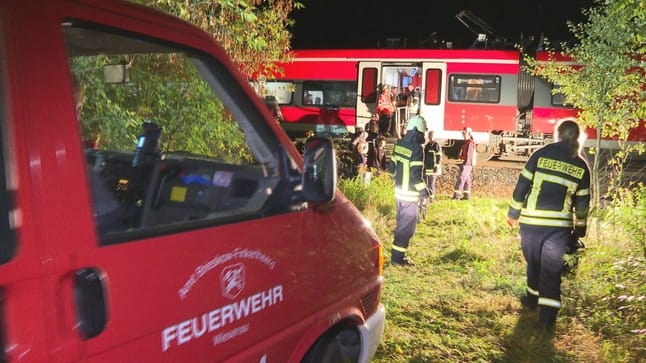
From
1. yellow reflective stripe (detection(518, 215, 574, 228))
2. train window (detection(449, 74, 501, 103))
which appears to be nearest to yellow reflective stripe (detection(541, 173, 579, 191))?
yellow reflective stripe (detection(518, 215, 574, 228))

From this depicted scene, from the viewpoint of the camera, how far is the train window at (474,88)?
590 inches

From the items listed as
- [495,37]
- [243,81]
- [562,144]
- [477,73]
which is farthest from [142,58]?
[495,37]

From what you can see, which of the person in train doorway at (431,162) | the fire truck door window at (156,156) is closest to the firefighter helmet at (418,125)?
the person in train doorway at (431,162)

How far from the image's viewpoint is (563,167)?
163 inches

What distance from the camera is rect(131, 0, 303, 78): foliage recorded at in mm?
4996

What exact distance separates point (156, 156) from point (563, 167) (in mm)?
3145

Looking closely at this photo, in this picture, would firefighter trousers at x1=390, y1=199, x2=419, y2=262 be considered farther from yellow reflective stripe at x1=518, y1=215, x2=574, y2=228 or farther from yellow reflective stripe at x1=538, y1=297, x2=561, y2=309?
yellow reflective stripe at x1=538, y1=297, x2=561, y2=309

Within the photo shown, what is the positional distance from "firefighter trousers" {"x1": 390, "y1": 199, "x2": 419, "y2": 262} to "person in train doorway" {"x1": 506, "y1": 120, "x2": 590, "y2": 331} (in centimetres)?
170

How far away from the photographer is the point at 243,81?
214cm

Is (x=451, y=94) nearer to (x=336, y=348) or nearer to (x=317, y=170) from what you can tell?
(x=336, y=348)

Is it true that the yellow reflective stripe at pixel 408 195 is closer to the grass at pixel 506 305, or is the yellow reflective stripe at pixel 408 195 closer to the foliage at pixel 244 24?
the grass at pixel 506 305

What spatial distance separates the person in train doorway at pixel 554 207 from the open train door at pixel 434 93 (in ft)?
36.8

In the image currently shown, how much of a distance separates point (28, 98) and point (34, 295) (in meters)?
0.50

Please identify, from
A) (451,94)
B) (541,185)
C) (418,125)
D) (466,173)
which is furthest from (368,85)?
(541,185)
